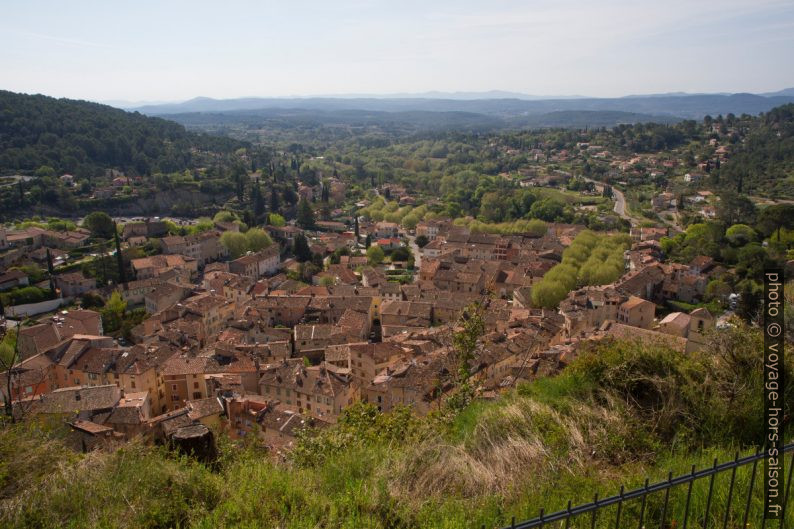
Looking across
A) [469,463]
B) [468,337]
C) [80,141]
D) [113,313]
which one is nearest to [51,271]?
[113,313]

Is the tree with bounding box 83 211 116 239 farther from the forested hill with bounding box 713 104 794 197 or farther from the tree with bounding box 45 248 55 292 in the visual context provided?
the forested hill with bounding box 713 104 794 197

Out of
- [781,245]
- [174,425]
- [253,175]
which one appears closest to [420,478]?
[174,425]

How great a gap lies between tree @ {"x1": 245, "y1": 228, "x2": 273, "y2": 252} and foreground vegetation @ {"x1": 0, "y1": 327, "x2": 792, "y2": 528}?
38208 mm

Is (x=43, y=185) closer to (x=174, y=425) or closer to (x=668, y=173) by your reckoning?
(x=174, y=425)

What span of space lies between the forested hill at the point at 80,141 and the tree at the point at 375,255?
39253 millimetres

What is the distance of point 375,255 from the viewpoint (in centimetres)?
4106

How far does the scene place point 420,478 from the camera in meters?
4.48

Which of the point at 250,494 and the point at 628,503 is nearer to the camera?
the point at 628,503

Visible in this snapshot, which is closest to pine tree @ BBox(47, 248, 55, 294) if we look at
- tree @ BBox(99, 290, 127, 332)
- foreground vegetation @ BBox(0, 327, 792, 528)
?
tree @ BBox(99, 290, 127, 332)

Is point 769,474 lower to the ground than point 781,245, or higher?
higher

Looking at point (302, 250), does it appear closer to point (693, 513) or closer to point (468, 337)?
point (468, 337)

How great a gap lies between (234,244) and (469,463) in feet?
132

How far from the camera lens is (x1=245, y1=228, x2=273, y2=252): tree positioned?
43.2 metres

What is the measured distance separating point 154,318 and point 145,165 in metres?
52.1
